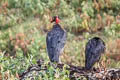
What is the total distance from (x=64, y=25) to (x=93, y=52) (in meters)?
6.76

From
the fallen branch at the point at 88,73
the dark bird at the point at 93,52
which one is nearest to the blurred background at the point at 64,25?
the dark bird at the point at 93,52

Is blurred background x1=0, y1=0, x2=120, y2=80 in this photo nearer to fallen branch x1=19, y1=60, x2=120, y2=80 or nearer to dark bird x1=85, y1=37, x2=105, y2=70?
dark bird x1=85, y1=37, x2=105, y2=70

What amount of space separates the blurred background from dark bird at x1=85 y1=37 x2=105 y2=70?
337 cm

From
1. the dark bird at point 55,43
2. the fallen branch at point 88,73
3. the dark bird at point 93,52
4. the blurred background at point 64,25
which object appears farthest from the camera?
the blurred background at point 64,25

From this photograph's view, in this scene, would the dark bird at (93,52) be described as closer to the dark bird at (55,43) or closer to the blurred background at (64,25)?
the dark bird at (55,43)

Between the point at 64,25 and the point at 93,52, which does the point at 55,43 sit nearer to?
the point at 93,52

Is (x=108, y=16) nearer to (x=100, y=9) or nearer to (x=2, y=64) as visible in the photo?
(x=100, y=9)

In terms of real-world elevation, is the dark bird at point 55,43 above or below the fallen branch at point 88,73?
above

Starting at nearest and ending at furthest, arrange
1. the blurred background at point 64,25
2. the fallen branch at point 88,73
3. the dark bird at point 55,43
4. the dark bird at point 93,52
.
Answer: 1. the fallen branch at point 88,73
2. the dark bird at point 93,52
3. the dark bird at point 55,43
4. the blurred background at point 64,25

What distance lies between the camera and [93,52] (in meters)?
10.3

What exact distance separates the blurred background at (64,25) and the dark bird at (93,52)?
3.37 metres

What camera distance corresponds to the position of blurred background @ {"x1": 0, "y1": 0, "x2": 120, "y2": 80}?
14.7 meters

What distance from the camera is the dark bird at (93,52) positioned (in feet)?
33.4

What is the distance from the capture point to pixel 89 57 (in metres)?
10.3
